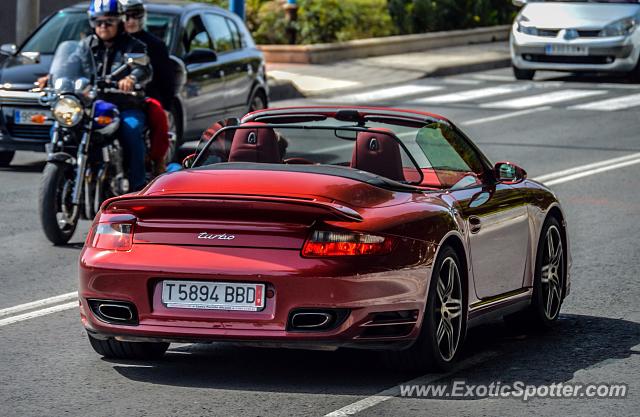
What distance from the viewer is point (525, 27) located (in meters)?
26.8

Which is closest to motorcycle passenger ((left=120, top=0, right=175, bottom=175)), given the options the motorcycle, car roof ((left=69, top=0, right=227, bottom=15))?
the motorcycle

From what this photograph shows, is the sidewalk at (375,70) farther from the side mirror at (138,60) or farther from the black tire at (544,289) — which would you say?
the black tire at (544,289)

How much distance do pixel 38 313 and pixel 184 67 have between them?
6.53 m

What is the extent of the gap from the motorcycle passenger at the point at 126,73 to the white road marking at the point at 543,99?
1188cm

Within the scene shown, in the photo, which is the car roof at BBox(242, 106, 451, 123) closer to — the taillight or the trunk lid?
the trunk lid

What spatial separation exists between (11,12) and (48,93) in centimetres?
1517

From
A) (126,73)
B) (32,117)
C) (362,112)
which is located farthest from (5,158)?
(362,112)

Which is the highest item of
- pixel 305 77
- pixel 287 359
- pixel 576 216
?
pixel 287 359

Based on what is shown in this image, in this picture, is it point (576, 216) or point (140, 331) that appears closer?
point (140, 331)

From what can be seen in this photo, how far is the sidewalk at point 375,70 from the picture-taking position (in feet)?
84.4

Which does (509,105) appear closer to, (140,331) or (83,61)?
(83,61)

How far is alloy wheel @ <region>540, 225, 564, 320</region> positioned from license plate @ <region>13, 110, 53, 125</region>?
8.13m

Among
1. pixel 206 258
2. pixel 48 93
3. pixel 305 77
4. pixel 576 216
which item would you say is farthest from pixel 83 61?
pixel 305 77

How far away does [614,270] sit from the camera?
1103 centimetres
